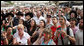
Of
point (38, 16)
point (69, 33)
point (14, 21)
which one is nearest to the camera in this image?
point (69, 33)

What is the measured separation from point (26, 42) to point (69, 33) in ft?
3.59

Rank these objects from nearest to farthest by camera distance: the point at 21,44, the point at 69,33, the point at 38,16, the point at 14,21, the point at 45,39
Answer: the point at 45,39
the point at 69,33
the point at 21,44
the point at 14,21
the point at 38,16

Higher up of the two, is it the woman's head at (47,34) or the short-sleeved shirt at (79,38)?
the woman's head at (47,34)

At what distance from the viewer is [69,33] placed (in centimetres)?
386

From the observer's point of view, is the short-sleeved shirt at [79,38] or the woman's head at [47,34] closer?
the woman's head at [47,34]

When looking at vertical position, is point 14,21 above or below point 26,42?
above

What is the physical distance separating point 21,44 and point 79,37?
132 centimetres

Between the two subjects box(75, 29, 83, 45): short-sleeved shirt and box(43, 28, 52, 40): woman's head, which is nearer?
box(43, 28, 52, 40): woman's head

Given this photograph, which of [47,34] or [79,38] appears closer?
[47,34]

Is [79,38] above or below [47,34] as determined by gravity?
below

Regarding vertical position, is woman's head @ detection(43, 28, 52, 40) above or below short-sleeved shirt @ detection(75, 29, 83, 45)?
above

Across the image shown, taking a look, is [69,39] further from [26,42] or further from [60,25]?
[26,42]

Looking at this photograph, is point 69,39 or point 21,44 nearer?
point 69,39

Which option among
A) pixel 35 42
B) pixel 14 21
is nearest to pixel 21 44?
pixel 35 42
